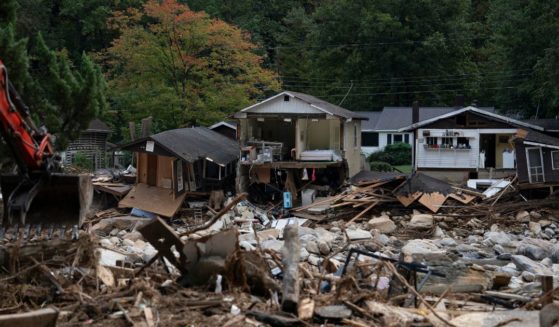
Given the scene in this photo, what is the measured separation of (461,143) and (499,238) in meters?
13.1

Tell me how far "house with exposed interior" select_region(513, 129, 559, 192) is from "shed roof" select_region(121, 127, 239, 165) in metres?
11.4

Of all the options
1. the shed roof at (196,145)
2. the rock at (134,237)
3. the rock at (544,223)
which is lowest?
the rock at (134,237)

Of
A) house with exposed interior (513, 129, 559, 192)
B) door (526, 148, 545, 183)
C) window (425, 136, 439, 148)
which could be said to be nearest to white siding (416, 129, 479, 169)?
window (425, 136, 439, 148)

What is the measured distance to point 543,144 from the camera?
2955 centimetres

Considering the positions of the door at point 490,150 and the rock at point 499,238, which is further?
the door at point 490,150

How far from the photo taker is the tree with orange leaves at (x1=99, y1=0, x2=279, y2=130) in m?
35.6

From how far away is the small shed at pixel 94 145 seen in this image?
41.8 m

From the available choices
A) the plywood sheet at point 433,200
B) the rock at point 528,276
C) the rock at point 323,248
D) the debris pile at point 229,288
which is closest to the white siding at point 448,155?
the plywood sheet at point 433,200

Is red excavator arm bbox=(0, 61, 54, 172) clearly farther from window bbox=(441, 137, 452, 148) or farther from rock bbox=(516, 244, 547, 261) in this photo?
window bbox=(441, 137, 452, 148)

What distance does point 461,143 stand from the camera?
3616 centimetres

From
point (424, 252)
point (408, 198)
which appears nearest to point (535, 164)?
point (408, 198)

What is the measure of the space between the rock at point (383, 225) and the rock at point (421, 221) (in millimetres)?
656

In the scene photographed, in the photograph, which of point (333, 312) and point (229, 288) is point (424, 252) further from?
point (333, 312)

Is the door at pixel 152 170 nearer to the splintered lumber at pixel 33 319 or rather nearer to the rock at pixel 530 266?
the rock at pixel 530 266
